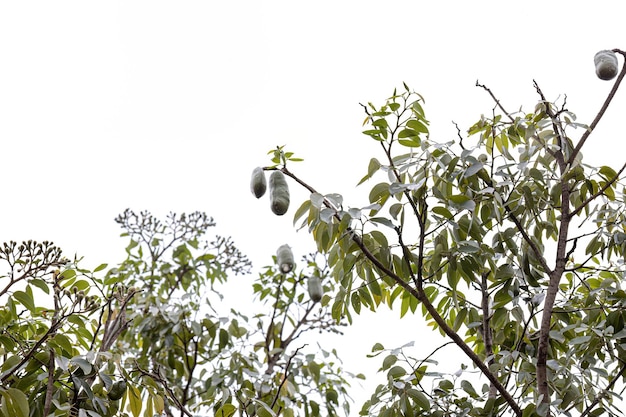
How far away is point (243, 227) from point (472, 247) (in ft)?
7.19

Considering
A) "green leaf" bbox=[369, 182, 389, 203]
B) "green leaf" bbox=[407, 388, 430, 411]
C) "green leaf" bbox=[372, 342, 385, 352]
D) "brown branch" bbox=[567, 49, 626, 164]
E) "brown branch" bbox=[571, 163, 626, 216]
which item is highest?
"brown branch" bbox=[567, 49, 626, 164]

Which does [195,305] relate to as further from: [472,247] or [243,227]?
[243,227]

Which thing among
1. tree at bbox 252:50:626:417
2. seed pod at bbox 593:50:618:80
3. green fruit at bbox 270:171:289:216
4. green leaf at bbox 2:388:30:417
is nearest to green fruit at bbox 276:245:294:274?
tree at bbox 252:50:626:417

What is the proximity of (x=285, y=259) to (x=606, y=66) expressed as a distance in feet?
2.09

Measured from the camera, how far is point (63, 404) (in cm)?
111

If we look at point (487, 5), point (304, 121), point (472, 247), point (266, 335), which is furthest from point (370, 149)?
point (472, 247)

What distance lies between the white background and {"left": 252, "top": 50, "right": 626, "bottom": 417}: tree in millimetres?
1474

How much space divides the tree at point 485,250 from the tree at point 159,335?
0.19m

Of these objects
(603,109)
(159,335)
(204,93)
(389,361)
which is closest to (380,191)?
(389,361)

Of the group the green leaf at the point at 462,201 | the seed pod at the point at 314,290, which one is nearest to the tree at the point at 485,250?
the green leaf at the point at 462,201

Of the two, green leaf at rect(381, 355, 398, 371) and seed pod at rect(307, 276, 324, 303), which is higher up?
seed pod at rect(307, 276, 324, 303)

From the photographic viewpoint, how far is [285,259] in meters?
1.29

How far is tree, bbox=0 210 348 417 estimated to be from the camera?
1.14 meters

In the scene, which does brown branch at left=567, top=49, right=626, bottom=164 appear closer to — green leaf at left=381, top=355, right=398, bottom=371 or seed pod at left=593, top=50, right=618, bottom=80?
seed pod at left=593, top=50, right=618, bottom=80
